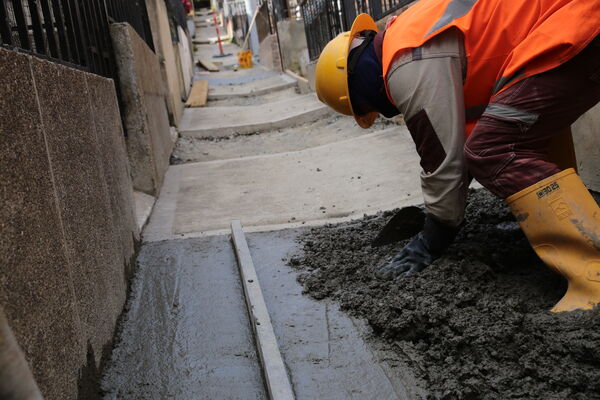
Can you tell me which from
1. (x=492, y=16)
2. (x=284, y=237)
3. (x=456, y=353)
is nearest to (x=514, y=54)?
(x=492, y=16)

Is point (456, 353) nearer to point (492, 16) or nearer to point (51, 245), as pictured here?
point (492, 16)

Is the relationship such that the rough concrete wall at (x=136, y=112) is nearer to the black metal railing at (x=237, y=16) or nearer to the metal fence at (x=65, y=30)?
the metal fence at (x=65, y=30)

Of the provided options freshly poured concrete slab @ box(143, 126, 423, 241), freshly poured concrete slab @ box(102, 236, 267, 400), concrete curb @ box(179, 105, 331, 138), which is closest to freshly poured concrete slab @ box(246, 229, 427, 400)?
freshly poured concrete slab @ box(102, 236, 267, 400)

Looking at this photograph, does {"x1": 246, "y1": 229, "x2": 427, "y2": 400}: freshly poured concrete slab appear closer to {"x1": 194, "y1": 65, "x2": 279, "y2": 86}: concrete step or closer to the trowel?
the trowel

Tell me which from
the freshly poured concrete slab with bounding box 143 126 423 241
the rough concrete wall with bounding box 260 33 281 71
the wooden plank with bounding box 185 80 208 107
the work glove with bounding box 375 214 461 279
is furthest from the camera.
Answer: the rough concrete wall with bounding box 260 33 281 71

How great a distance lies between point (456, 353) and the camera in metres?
2.21

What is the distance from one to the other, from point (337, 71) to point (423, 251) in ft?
3.33

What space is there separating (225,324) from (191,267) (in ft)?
3.04

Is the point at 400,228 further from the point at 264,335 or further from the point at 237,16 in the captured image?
the point at 237,16

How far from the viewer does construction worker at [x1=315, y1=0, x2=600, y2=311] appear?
2.14 metres

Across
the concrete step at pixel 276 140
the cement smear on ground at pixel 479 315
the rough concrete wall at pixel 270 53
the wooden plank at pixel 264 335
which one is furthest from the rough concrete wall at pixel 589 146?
the rough concrete wall at pixel 270 53

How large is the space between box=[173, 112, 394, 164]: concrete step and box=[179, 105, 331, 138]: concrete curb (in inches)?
4.4

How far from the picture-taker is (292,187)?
568 centimetres

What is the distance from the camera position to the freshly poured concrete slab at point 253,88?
→ 13.7 m
